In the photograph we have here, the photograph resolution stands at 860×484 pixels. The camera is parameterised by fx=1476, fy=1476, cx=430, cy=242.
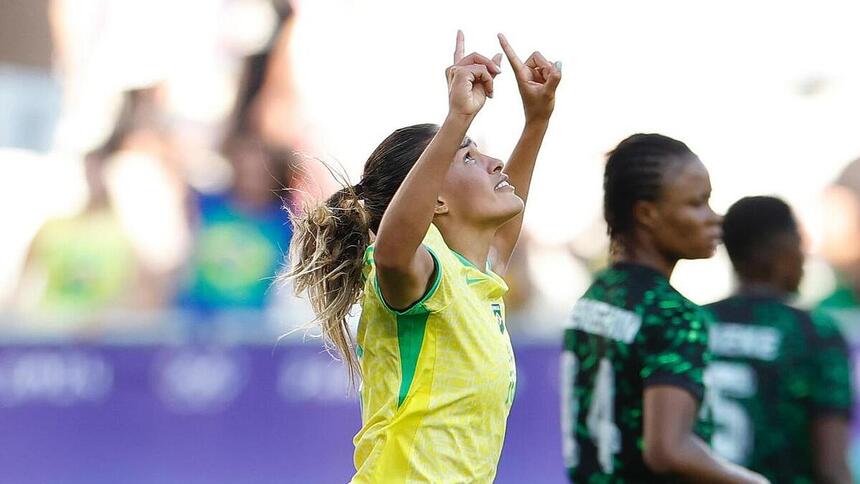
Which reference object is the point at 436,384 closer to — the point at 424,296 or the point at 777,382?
the point at 424,296

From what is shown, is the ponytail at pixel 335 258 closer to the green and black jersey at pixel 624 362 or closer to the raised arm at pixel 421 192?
the raised arm at pixel 421 192

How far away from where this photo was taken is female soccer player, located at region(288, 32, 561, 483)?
3.21m

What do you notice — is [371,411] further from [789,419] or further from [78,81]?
[78,81]

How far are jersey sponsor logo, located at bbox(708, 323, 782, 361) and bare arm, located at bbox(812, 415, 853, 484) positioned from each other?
26 cm

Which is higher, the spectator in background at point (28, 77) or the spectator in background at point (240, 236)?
the spectator in background at point (28, 77)

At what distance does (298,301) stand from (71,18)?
180 cm

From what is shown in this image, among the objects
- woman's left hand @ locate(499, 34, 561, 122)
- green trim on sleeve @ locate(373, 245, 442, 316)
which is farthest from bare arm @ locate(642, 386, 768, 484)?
woman's left hand @ locate(499, 34, 561, 122)

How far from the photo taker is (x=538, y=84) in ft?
13.2

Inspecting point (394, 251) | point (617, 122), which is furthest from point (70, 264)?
point (394, 251)

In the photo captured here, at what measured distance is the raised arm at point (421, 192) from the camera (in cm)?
317

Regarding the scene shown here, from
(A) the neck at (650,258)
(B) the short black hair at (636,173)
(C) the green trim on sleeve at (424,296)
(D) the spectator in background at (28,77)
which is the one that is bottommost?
(C) the green trim on sleeve at (424,296)

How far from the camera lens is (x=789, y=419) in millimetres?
4371

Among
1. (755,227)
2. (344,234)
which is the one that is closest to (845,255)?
(755,227)

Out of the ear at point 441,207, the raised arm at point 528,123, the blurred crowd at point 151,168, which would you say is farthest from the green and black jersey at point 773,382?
the blurred crowd at point 151,168
